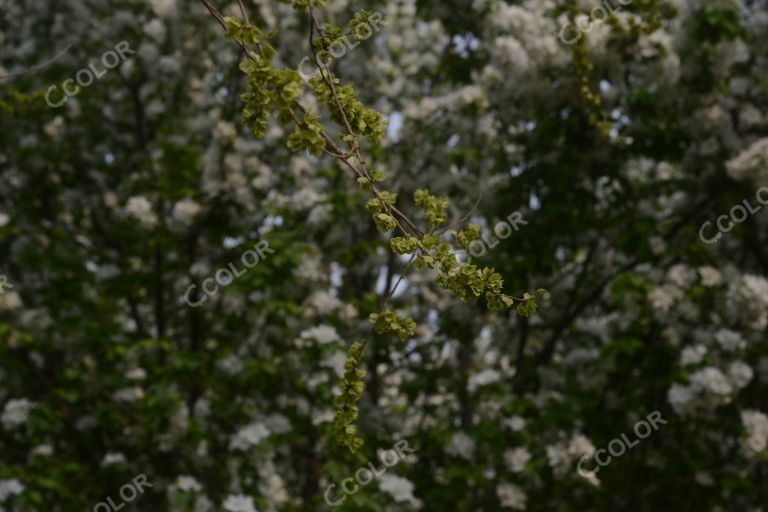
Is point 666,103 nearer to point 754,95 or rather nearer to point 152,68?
point 754,95

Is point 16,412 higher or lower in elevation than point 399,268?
lower

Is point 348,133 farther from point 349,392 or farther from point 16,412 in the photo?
point 16,412

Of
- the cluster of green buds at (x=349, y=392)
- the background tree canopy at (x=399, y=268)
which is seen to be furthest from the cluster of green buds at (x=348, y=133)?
the background tree canopy at (x=399, y=268)

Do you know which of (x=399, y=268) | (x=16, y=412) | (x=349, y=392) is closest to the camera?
(x=349, y=392)

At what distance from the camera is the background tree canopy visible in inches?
214

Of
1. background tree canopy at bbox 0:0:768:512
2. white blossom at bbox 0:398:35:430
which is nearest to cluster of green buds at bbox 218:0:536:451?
background tree canopy at bbox 0:0:768:512

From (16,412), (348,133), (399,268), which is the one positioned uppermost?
(399,268)

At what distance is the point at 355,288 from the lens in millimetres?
7438

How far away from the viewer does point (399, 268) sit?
25.2 ft

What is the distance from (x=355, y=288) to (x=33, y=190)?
3.20 metres

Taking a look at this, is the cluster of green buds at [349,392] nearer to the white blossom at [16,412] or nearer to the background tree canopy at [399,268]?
the background tree canopy at [399,268]

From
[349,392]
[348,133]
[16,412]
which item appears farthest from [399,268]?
[348,133]

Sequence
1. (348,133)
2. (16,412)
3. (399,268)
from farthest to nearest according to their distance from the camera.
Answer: (399,268), (16,412), (348,133)

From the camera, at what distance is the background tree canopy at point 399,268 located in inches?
214
